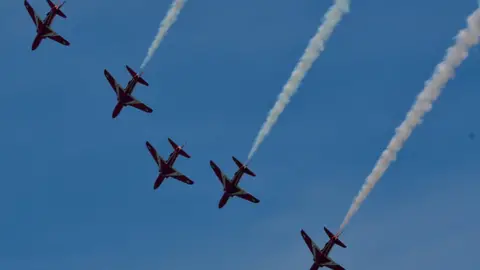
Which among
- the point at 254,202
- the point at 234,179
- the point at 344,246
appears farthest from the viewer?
the point at 254,202

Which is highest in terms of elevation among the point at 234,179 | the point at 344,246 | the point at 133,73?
the point at 133,73

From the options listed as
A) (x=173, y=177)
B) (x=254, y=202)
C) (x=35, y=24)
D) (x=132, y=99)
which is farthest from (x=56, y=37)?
(x=254, y=202)

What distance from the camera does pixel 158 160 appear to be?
320 ft

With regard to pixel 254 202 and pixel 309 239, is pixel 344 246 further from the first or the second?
pixel 254 202

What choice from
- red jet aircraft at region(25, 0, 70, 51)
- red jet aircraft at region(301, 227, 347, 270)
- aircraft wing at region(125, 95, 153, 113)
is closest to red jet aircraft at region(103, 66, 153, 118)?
aircraft wing at region(125, 95, 153, 113)

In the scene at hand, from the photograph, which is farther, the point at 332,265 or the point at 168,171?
the point at 168,171

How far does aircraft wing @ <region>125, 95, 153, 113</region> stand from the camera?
9725cm

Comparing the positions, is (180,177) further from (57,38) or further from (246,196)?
(57,38)

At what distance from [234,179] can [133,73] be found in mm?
11841

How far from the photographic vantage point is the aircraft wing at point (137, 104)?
9725cm

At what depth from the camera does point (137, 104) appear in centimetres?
9862

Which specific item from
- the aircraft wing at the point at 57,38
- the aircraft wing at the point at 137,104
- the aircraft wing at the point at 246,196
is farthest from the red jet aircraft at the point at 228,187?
the aircraft wing at the point at 57,38

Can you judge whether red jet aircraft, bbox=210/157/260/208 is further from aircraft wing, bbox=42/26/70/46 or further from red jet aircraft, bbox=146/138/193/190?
aircraft wing, bbox=42/26/70/46

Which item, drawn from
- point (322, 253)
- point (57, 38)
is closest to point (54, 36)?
point (57, 38)
